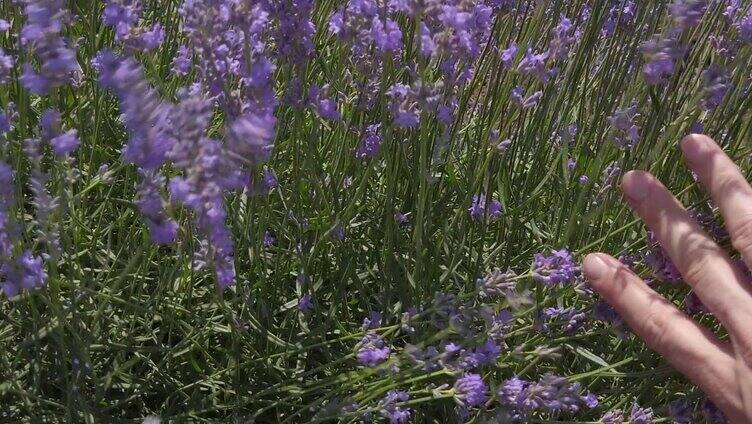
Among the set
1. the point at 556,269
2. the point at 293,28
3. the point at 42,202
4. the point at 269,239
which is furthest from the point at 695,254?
the point at 42,202

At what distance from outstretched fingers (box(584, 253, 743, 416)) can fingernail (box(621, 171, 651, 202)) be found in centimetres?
13

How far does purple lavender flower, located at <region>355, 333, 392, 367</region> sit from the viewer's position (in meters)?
1.48

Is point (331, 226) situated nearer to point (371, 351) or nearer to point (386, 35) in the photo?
point (371, 351)

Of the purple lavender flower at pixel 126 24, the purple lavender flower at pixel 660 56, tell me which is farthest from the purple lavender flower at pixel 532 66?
the purple lavender flower at pixel 126 24

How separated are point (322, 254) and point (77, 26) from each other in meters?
1.19

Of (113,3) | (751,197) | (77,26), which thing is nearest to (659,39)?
(751,197)

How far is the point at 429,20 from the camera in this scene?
1479 millimetres

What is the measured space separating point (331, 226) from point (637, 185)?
63 cm

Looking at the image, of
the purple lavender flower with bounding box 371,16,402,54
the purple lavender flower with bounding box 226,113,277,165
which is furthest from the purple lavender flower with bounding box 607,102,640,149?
the purple lavender flower with bounding box 226,113,277,165

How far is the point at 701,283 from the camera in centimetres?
139

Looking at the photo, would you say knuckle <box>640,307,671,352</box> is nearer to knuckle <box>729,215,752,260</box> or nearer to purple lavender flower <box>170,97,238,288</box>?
knuckle <box>729,215,752,260</box>

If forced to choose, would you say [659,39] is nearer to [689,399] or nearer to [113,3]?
[689,399]

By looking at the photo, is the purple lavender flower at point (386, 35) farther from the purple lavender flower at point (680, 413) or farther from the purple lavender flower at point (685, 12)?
the purple lavender flower at point (680, 413)

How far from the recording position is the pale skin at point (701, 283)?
1.35 m
